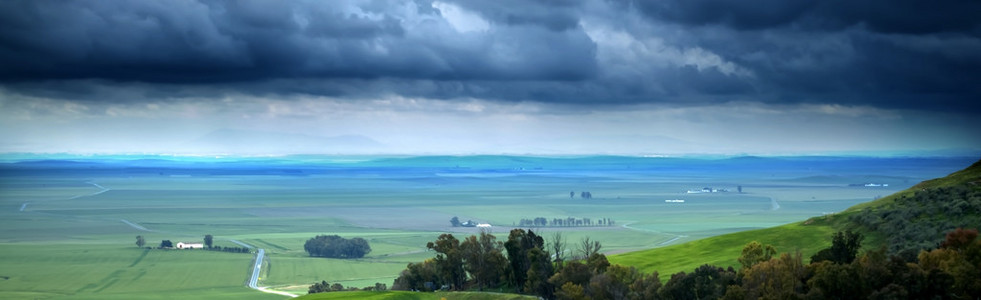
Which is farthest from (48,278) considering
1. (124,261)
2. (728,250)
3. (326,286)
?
(728,250)

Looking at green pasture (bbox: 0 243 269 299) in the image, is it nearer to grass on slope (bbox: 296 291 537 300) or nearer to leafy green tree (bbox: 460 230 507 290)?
grass on slope (bbox: 296 291 537 300)

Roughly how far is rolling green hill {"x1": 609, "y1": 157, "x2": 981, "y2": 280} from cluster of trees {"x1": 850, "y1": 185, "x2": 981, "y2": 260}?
128 millimetres

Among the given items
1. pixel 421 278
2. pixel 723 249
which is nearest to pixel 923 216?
pixel 723 249

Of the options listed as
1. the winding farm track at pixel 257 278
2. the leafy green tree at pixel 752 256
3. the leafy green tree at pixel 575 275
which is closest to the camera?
the leafy green tree at pixel 752 256

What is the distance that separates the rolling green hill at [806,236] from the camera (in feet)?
301

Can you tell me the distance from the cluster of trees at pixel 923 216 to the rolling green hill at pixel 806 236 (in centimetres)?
13

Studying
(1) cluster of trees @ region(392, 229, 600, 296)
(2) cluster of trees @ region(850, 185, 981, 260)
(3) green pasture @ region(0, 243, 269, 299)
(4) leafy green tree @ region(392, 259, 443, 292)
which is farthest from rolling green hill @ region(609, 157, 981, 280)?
(3) green pasture @ region(0, 243, 269, 299)

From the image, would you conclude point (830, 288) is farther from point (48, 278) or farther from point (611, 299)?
point (48, 278)

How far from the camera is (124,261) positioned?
184625 mm

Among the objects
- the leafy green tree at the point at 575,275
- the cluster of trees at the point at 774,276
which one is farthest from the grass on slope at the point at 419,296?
the cluster of trees at the point at 774,276

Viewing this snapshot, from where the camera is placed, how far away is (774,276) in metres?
65.6

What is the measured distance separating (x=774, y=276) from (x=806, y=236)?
127 feet

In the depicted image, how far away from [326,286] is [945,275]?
257 ft

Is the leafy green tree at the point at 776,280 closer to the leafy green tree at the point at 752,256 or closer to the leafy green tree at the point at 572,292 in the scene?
the leafy green tree at the point at 752,256
